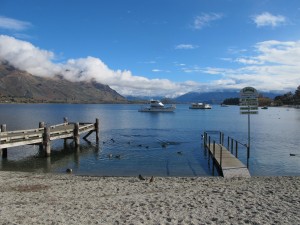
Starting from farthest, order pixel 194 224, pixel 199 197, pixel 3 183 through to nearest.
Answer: pixel 3 183 → pixel 199 197 → pixel 194 224

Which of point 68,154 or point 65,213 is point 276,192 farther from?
point 68,154

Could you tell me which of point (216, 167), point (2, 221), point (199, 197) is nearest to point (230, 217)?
point (199, 197)

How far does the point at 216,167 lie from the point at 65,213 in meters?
17.7

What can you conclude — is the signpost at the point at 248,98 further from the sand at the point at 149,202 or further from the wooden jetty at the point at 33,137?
the wooden jetty at the point at 33,137

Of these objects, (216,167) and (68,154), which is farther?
(68,154)

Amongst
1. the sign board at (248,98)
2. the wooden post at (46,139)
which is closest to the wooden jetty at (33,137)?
the wooden post at (46,139)

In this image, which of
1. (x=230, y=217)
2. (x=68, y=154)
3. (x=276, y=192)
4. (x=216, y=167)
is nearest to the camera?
(x=230, y=217)

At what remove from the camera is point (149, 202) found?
14.4 meters

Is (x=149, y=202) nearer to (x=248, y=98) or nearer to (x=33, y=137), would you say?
(x=248, y=98)

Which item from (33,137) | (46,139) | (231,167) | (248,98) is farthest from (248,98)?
(33,137)

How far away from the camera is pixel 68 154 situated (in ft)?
118

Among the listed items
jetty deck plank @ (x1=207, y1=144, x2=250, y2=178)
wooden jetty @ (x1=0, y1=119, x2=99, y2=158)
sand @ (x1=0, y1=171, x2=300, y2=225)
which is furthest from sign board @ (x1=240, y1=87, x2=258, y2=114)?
wooden jetty @ (x1=0, y1=119, x2=99, y2=158)

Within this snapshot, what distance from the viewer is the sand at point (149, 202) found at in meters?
12.1

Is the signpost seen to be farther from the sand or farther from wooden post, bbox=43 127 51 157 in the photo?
wooden post, bbox=43 127 51 157
